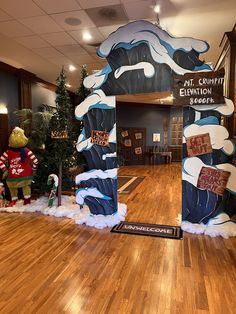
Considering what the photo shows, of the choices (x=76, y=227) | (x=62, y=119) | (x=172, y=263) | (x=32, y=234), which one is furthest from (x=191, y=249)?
(x=62, y=119)

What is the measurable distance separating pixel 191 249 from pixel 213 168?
3.65 feet

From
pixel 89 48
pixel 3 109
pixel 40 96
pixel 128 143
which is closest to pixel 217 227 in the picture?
pixel 89 48

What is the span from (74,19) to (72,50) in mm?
1280

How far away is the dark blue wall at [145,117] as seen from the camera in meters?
11.2

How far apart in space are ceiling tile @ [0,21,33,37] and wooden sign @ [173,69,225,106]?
2.49 meters

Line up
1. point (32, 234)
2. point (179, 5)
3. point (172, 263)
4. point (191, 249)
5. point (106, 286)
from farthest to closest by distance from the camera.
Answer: point (32, 234), point (179, 5), point (191, 249), point (172, 263), point (106, 286)

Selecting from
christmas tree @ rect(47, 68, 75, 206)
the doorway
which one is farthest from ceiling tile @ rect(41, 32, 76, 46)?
the doorway

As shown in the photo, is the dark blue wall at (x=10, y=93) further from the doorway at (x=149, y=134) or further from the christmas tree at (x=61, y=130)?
the doorway at (x=149, y=134)

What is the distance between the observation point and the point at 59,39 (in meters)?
4.31

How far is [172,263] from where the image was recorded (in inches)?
104

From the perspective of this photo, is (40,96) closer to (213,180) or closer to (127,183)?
(127,183)

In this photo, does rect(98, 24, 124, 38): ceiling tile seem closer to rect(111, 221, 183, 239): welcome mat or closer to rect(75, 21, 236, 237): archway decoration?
rect(75, 21, 236, 237): archway decoration

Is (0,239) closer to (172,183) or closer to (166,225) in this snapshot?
(166,225)

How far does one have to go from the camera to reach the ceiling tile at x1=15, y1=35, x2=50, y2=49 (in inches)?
168
